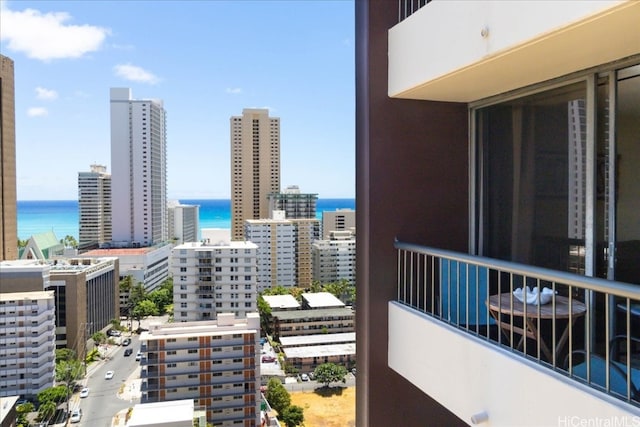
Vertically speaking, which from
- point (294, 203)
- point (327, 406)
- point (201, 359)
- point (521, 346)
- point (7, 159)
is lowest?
point (327, 406)

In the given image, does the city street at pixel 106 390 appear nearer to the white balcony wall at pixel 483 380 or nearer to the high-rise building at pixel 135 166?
the white balcony wall at pixel 483 380

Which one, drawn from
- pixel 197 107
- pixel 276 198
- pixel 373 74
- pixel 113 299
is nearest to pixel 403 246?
pixel 373 74

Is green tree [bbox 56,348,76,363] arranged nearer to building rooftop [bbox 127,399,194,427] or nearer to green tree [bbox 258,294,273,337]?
green tree [bbox 258,294,273,337]

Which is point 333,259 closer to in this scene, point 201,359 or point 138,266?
point 138,266

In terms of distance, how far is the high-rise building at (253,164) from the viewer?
4888 cm

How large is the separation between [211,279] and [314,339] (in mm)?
6987

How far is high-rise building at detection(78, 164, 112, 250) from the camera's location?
44.5 metres

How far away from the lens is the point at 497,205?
2.35m

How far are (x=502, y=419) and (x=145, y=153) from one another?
4545cm

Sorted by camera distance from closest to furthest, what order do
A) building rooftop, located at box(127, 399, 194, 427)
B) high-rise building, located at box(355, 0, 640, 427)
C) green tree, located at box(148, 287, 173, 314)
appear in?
high-rise building, located at box(355, 0, 640, 427)
building rooftop, located at box(127, 399, 194, 427)
green tree, located at box(148, 287, 173, 314)

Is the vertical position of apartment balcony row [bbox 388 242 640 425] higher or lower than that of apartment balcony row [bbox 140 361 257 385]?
higher

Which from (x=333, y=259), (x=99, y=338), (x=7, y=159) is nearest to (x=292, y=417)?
(x=99, y=338)

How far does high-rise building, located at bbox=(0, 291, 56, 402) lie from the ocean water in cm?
4276

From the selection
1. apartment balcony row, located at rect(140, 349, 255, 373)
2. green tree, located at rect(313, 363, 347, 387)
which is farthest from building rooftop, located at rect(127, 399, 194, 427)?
green tree, located at rect(313, 363, 347, 387)
